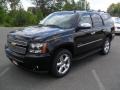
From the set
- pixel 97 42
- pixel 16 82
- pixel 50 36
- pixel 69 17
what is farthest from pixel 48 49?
pixel 97 42

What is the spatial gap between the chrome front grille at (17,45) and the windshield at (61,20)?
143 cm

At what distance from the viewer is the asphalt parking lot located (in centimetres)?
473

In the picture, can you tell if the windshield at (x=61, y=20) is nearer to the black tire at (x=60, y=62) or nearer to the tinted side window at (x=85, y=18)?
the tinted side window at (x=85, y=18)

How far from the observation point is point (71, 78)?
5301 millimetres

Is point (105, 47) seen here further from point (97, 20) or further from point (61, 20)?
point (61, 20)

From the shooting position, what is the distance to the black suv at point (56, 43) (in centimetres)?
470

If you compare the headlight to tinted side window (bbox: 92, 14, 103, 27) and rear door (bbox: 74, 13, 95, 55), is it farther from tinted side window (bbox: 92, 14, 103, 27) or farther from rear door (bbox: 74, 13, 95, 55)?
tinted side window (bbox: 92, 14, 103, 27)

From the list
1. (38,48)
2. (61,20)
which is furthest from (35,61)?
(61,20)

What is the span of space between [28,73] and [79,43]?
69.7 inches

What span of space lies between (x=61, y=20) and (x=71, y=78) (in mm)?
1909

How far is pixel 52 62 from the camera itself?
4.95 meters

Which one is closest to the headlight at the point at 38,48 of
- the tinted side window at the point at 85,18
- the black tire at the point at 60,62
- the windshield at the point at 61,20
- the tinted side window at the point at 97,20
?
the black tire at the point at 60,62

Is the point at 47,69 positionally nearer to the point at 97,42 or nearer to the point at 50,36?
the point at 50,36

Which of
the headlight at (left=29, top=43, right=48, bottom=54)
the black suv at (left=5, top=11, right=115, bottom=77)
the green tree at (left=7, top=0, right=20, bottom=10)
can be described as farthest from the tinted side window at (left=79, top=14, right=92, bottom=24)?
the green tree at (left=7, top=0, right=20, bottom=10)
